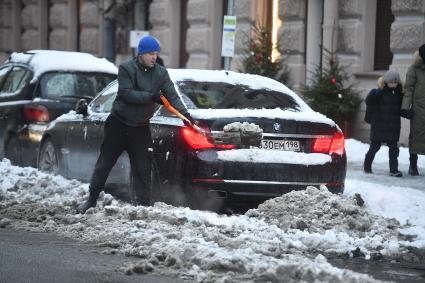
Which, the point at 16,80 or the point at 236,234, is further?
the point at 16,80

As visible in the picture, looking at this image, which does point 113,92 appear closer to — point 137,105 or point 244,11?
point 137,105

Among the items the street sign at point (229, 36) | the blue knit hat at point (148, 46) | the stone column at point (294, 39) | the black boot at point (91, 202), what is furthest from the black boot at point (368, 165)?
the blue knit hat at point (148, 46)

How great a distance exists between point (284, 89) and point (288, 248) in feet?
10.3

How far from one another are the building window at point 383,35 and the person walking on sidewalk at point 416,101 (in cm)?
499

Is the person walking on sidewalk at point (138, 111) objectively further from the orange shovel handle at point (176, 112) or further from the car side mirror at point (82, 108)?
the car side mirror at point (82, 108)

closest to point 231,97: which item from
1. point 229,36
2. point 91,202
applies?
point 91,202

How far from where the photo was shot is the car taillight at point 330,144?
999cm

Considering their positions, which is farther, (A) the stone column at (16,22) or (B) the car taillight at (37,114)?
(A) the stone column at (16,22)

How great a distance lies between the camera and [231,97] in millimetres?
10477

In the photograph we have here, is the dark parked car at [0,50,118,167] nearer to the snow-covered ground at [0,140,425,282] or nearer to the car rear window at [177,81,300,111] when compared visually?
the snow-covered ground at [0,140,425,282]

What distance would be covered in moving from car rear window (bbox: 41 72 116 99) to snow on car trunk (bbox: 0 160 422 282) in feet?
12.7

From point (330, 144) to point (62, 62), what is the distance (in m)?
5.83

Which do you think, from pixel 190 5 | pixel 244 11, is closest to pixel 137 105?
pixel 244 11

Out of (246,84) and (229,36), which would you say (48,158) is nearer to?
(246,84)
